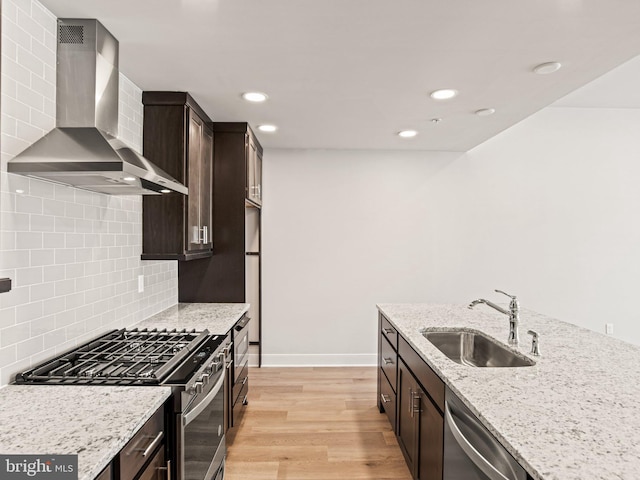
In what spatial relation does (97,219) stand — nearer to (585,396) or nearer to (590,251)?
(585,396)

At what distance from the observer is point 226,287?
3.65 metres

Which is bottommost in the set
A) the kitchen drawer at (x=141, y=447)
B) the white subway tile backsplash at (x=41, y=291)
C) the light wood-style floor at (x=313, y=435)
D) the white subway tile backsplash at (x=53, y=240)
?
the light wood-style floor at (x=313, y=435)

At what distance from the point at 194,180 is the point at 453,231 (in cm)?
314

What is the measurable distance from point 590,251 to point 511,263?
926 mm

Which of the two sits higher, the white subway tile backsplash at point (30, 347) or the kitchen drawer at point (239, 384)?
the white subway tile backsplash at point (30, 347)

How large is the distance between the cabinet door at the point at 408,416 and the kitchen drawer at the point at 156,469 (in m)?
1.32

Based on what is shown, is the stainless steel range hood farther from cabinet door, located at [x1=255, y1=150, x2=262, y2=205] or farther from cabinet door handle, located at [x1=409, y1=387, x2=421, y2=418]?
cabinet door, located at [x1=255, y1=150, x2=262, y2=205]

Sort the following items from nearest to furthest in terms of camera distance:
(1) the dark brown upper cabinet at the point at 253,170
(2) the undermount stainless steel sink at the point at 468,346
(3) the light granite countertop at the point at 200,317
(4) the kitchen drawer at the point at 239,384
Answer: (2) the undermount stainless steel sink at the point at 468,346
(3) the light granite countertop at the point at 200,317
(4) the kitchen drawer at the point at 239,384
(1) the dark brown upper cabinet at the point at 253,170

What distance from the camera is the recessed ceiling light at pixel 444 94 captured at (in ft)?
8.77

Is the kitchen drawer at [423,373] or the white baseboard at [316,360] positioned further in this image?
the white baseboard at [316,360]

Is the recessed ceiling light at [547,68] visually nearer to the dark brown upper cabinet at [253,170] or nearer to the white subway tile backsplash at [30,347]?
the dark brown upper cabinet at [253,170]

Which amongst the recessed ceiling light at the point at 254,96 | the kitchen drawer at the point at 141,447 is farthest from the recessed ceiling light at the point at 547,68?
the kitchen drawer at the point at 141,447

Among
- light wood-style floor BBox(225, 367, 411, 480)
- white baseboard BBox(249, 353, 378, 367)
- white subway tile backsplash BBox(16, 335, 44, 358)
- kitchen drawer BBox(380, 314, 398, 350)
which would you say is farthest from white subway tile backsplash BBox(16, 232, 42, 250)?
white baseboard BBox(249, 353, 378, 367)

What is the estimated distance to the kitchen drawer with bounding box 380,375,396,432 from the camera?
284 cm
